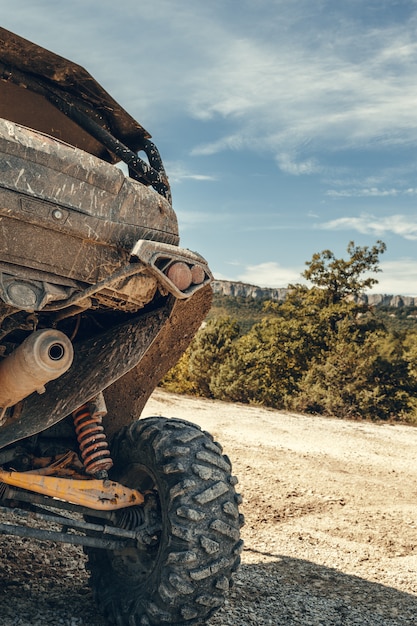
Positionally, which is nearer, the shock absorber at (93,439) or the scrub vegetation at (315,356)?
the shock absorber at (93,439)

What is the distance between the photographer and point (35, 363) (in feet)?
10.4

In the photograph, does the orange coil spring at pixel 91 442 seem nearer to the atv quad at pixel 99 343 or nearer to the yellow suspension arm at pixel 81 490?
the atv quad at pixel 99 343

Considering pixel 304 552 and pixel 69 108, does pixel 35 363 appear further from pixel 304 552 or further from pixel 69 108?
pixel 304 552

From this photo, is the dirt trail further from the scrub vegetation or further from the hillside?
the hillside

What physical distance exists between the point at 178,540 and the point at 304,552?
2.48 metres

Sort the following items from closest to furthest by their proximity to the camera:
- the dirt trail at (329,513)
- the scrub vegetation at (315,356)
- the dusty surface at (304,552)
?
the dusty surface at (304,552)
the dirt trail at (329,513)
the scrub vegetation at (315,356)

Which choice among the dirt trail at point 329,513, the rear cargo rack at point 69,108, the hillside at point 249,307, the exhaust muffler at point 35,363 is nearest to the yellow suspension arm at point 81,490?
the exhaust muffler at point 35,363

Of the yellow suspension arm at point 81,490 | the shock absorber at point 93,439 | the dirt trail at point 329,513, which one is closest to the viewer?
the yellow suspension arm at point 81,490

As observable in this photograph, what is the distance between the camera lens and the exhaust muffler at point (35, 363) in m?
3.19

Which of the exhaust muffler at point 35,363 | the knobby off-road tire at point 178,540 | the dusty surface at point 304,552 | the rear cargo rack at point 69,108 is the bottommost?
the dusty surface at point 304,552

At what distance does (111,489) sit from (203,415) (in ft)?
32.7

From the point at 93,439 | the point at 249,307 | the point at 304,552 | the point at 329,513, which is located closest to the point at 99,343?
the point at 93,439

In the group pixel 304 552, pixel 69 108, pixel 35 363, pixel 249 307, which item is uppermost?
pixel 249 307

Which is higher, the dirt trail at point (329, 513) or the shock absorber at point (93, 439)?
the shock absorber at point (93, 439)
